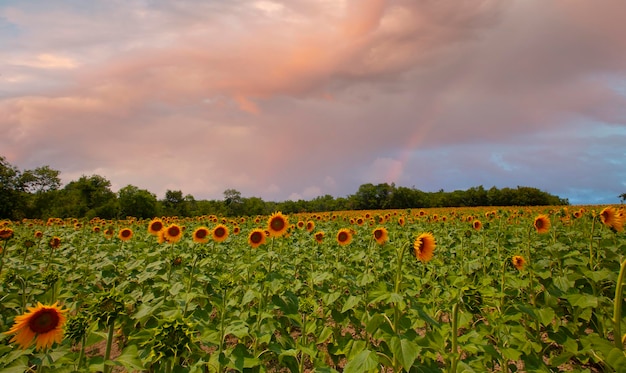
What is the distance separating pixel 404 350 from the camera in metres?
2.87

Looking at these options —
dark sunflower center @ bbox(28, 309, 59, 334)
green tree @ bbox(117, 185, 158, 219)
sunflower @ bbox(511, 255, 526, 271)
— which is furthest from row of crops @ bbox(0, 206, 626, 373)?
green tree @ bbox(117, 185, 158, 219)

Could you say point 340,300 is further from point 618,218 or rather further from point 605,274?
point 618,218

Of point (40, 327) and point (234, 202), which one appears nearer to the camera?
point (40, 327)

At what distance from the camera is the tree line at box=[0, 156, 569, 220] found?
5612cm

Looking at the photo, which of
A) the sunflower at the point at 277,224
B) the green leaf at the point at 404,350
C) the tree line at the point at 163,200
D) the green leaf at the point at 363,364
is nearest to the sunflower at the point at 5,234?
the sunflower at the point at 277,224

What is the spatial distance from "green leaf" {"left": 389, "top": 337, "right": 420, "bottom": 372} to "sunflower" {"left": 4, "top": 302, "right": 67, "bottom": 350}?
9.82 feet

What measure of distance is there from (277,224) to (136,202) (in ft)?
188

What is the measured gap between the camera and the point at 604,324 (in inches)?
210

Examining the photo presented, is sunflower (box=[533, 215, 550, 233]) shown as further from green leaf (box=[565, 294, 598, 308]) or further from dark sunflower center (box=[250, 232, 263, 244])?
dark sunflower center (box=[250, 232, 263, 244])

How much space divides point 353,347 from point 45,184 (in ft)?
299

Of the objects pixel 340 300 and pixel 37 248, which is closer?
pixel 340 300

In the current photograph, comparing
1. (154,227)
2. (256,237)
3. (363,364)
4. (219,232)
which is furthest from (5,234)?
(363,364)

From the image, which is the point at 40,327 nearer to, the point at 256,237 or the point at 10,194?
the point at 256,237

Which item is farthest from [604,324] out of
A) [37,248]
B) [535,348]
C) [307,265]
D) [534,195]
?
[534,195]
